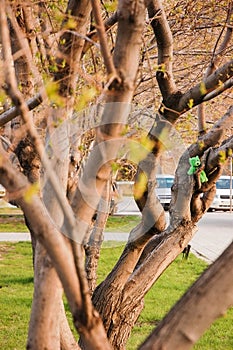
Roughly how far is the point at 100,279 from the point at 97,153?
9692 millimetres

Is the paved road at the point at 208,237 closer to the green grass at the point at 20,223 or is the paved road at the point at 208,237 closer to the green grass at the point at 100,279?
the green grass at the point at 100,279

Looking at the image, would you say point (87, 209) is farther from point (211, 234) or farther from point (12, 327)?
point (211, 234)

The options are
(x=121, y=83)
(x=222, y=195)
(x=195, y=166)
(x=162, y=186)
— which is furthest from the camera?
(x=222, y=195)

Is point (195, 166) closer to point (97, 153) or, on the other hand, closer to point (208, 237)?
point (97, 153)

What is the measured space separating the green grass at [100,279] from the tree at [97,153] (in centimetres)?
221

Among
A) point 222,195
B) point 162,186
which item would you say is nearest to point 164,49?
point 162,186

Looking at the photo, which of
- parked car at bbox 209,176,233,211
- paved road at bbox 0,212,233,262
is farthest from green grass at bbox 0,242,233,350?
parked car at bbox 209,176,233,211

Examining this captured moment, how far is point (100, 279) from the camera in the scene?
12.7m

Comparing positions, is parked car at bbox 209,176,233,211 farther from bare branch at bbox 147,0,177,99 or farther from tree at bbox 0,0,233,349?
bare branch at bbox 147,0,177,99

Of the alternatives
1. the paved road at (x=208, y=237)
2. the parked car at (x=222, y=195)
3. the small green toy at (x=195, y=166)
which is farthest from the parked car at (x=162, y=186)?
the parked car at (x=222, y=195)

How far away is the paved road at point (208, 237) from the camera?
16.9 meters

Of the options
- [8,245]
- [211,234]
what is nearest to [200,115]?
[8,245]

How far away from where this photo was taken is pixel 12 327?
9.01 metres

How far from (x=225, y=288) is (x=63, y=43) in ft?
6.17
